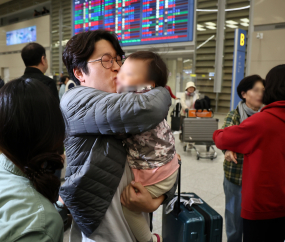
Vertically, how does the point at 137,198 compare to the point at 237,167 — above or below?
above

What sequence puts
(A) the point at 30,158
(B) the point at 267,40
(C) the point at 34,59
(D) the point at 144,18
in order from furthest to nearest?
(D) the point at 144,18
(B) the point at 267,40
(C) the point at 34,59
(A) the point at 30,158

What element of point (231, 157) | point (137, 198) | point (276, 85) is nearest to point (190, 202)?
point (231, 157)

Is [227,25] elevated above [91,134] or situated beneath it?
elevated above

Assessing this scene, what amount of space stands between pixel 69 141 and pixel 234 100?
3540 mm

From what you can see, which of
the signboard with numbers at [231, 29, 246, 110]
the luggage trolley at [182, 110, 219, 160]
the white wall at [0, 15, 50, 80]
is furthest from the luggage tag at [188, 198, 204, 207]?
the white wall at [0, 15, 50, 80]

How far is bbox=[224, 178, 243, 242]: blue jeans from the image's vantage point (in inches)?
72.1

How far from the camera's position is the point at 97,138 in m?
0.91

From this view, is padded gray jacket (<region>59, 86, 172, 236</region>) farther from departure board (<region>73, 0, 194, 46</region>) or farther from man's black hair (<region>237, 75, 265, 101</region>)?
departure board (<region>73, 0, 194, 46</region>)

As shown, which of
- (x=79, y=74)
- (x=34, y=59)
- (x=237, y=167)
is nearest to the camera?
(x=79, y=74)

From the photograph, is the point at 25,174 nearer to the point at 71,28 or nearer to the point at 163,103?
the point at 163,103

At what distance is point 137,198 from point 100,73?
1.80 ft

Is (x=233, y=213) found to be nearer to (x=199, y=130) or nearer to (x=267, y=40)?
(x=199, y=130)

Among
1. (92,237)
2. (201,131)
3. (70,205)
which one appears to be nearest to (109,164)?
(70,205)

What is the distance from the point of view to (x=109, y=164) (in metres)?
0.90
